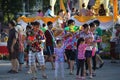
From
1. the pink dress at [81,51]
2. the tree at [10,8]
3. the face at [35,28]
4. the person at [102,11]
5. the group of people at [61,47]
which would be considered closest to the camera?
the pink dress at [81,51]

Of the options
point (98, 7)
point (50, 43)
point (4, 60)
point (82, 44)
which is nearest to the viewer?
point (82, 44)

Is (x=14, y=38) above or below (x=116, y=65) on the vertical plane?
above

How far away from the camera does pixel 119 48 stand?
2030 centimetres

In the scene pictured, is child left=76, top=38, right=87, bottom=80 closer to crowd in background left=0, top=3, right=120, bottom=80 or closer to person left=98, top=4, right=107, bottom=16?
crowd in background left=0, top=3, right=120, bottom=80

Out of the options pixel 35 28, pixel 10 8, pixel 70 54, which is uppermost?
pixel 10 8

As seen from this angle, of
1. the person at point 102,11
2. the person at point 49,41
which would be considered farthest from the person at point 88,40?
the person at point 102,11

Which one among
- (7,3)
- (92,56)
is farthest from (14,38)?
(7,3)

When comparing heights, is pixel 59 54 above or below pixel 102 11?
below

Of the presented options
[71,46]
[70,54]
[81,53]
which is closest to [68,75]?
[70,54]

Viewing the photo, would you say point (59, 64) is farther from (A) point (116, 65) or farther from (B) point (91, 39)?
(A) point (116, 65)

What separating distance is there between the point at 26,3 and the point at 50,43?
102 ft

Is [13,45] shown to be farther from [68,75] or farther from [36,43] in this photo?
[68,75]

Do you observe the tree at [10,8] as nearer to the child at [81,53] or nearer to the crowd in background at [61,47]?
the crowd in background at [61,47]

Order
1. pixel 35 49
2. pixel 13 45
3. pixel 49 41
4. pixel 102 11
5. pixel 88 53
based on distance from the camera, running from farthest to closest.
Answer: pixel 102 11 < pixel 49 41 < pixel 13 45 < pixel 88 53 < pixel 35 49
